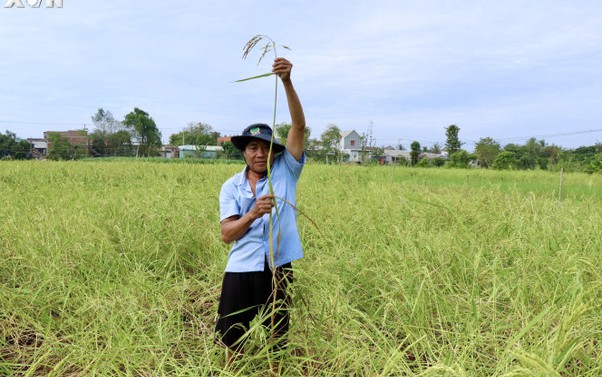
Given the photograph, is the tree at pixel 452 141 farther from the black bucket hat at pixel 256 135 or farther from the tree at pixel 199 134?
the black bucket hat at pixel 256 135

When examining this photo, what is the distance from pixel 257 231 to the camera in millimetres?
1592

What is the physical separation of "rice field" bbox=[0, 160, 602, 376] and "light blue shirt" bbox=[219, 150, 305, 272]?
0.25m

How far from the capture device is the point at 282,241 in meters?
1.63

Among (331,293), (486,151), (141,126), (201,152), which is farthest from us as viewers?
(141,126)

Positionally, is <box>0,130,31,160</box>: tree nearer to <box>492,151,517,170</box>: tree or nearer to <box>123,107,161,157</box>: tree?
<box>123,107,161,157</box>: tree

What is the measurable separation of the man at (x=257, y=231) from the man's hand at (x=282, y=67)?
2.2 inches

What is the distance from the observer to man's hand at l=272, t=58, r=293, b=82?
147 centimetres

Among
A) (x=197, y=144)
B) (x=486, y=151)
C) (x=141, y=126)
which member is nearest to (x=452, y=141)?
(x=486, y=151)

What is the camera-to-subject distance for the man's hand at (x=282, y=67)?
1.47 metres

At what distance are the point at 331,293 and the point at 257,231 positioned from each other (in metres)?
0.68

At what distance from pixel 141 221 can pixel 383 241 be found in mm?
2132

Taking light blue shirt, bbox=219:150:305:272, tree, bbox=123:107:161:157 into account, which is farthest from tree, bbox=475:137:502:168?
light blue shirt, bbox=219:150:305:272

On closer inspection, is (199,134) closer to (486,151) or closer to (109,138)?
(109,138)

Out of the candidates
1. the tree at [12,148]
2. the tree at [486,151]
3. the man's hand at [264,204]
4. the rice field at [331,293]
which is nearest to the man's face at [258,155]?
the man's hand at [264,204]
